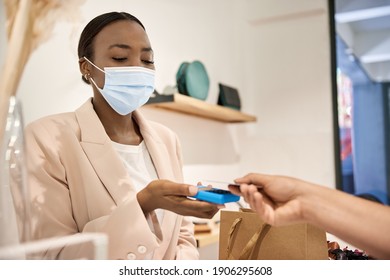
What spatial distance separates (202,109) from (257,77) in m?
0.39

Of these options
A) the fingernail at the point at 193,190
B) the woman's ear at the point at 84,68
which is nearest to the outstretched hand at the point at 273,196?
the fingernail at the point at 193,190

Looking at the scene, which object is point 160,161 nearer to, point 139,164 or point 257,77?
point 139,164

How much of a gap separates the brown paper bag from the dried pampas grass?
0.67 metres

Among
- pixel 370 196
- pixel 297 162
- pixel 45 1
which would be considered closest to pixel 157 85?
pixel 45 1

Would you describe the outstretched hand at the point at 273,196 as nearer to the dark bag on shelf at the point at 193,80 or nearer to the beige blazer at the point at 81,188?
the beige blazer at the point at 81,188

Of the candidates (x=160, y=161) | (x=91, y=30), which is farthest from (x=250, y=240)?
(x=91, y=30)

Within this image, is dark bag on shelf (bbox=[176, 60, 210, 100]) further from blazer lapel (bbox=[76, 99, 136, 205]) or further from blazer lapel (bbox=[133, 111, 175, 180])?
blazer lapel (bbox=[76, 99, 136, 205])

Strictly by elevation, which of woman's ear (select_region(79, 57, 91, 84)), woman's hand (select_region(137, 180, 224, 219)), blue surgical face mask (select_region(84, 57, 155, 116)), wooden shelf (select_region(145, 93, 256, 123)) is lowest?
woman's hand (select_region(137, 180, 224, 219))

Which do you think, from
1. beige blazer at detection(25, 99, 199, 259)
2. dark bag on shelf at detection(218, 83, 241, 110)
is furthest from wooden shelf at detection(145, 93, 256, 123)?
beige blazer at detection(25, 99, 199, 259)

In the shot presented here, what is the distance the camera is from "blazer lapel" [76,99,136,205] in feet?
3.30

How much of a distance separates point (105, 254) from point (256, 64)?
109 centimetres

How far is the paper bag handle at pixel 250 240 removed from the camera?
3.29 feet

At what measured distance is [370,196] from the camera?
1.71 meters

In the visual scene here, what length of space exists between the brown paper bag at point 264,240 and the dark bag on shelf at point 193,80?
545mm
